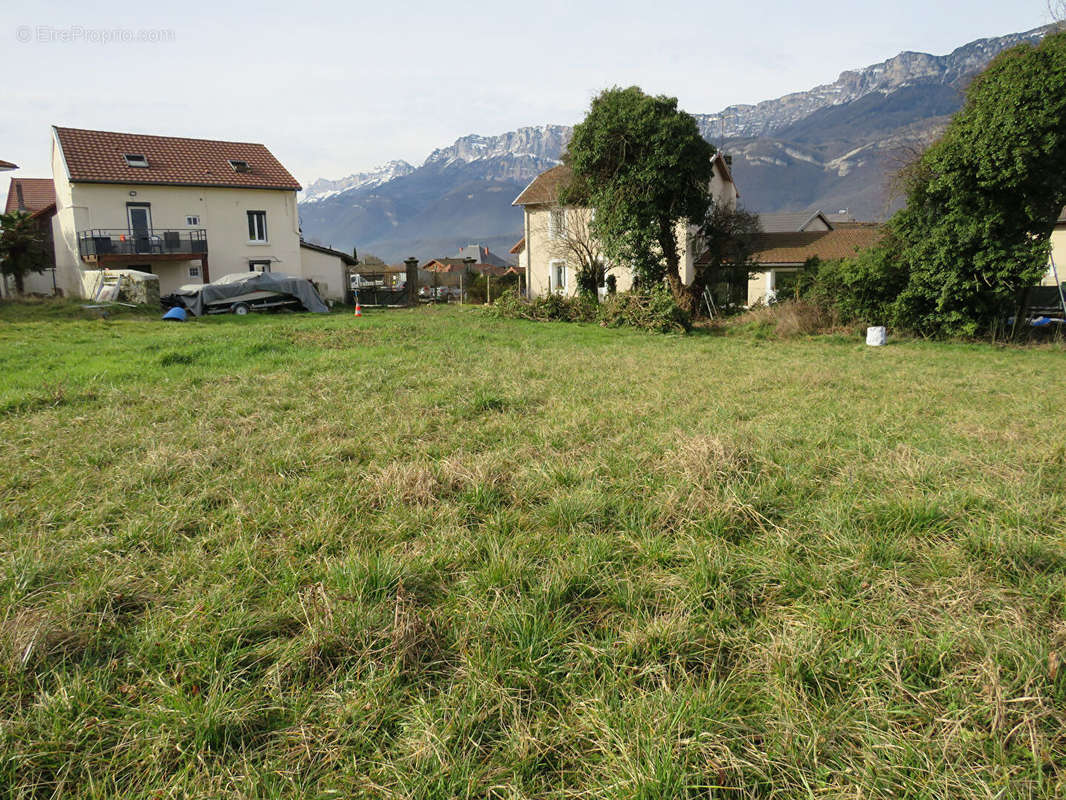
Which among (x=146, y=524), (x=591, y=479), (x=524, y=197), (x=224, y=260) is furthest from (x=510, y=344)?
(x=224, y=260)

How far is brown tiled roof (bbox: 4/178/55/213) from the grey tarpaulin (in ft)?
79.8

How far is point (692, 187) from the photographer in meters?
20.0

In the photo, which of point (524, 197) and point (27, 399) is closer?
point (27, 399)

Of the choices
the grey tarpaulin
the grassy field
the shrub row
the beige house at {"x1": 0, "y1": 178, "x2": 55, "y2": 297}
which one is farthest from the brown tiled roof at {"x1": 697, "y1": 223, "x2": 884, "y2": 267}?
the beige house at {"x1": 0, "y1": 178, "x2": 55, "y2": 297}

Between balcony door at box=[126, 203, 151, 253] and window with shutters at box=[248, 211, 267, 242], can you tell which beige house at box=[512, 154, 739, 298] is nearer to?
A: window with shutters at box=[248, 211, 267, 242]

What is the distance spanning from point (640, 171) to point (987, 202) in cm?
936

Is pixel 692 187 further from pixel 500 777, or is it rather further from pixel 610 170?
pixel 500 777

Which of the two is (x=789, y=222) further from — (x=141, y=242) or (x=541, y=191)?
(x=141, y=242)

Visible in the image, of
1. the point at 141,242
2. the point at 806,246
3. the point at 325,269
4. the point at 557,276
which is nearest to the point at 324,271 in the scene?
the point at 325,269

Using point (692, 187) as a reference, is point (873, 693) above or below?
below

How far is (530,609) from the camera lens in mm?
2412

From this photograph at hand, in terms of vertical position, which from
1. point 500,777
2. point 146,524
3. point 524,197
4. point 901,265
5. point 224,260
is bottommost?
point 500,777

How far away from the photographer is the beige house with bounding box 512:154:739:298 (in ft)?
82.9

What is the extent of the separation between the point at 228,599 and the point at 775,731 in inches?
85.3
